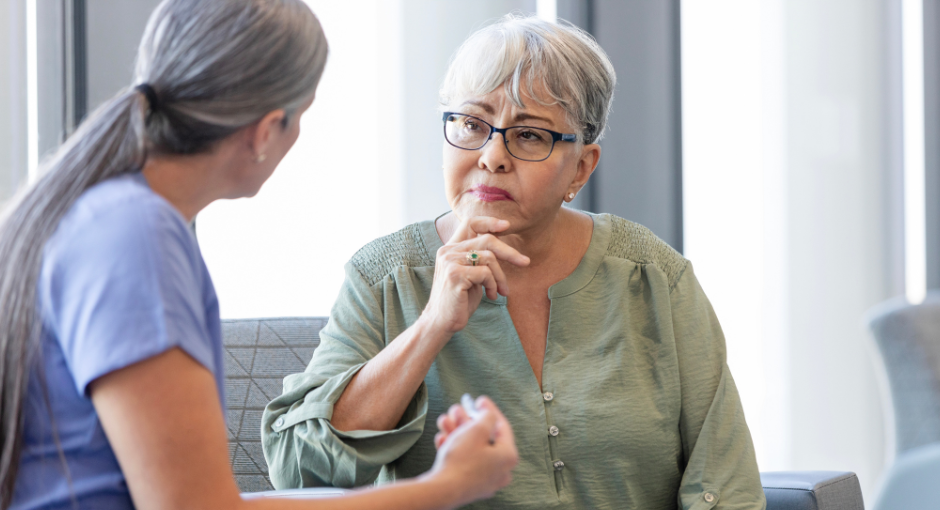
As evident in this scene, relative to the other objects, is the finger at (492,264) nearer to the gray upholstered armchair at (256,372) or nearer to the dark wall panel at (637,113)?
the gray upholstered armchair at (256,372)

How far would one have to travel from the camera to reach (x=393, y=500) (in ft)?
2.79

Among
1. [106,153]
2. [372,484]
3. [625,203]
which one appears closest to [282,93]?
[106,153]

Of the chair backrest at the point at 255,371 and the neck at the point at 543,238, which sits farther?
the chair backrest at the point at 255,371

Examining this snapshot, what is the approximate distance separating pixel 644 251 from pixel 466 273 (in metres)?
0.42

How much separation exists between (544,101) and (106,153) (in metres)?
0.76

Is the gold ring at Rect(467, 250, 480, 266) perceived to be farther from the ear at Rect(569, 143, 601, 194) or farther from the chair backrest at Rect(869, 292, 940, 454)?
the chair backrest at Rect(869, 292, 940, 454)

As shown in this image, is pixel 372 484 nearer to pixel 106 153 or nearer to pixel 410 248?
pixel 410 248

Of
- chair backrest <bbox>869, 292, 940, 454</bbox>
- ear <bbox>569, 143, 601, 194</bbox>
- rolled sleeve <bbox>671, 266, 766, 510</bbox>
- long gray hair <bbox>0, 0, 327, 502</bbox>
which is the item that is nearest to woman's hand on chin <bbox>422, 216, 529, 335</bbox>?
ear <bbox>569, 143, 601, 194</bbox>

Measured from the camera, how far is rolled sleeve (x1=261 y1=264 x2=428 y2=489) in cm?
122

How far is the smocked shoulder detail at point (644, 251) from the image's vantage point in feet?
5.00

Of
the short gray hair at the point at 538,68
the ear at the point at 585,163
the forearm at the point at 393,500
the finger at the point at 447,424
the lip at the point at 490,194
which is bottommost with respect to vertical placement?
the forearm at the point at 393,500

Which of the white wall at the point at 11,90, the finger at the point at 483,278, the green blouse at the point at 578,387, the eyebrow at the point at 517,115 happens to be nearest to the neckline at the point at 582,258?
the green blouse at the point at 578,387

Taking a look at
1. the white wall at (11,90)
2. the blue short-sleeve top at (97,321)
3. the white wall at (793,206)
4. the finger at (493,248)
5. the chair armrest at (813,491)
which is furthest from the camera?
the white wall at (793,206)

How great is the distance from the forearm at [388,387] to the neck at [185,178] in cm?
43
